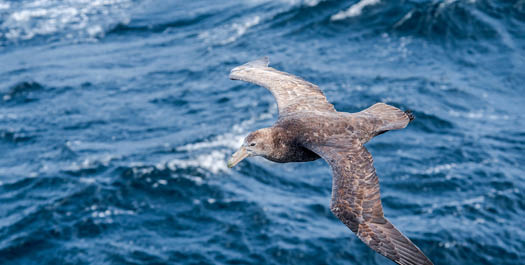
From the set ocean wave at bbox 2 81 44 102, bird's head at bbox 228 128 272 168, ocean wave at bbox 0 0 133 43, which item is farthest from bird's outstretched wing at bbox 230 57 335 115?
ocean wave at bbox 0 0 133 43

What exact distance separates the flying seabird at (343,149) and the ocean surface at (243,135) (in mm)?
8907

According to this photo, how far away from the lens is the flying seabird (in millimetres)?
8633

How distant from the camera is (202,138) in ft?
82.7

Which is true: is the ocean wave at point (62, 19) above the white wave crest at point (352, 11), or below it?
above

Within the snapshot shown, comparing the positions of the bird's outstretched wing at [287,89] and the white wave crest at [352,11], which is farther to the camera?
the white wave crest at [352,11]

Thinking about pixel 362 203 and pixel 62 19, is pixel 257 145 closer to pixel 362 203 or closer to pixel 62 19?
pixel 362 203

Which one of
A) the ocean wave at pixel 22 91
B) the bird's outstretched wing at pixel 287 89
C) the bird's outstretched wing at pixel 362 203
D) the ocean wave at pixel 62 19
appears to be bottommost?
the ocean wave at pixel 22 91

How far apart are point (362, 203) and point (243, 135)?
16212mm

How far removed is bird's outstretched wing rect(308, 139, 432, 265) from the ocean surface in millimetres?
10164

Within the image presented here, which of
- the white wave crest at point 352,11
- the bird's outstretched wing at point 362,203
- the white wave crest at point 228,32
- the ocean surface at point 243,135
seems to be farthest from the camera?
the white wave crest at point 228,32

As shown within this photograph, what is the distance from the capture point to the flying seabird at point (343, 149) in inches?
340

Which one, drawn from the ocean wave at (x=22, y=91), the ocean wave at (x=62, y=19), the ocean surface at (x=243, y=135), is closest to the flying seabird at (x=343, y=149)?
the ocean surface at (x=243, y=135)

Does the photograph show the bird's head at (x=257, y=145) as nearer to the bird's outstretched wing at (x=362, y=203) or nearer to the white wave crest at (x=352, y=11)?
the bird's outstretched wing at (x=362, y=203)

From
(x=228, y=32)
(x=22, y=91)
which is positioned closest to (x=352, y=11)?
(x=228, y=32)
